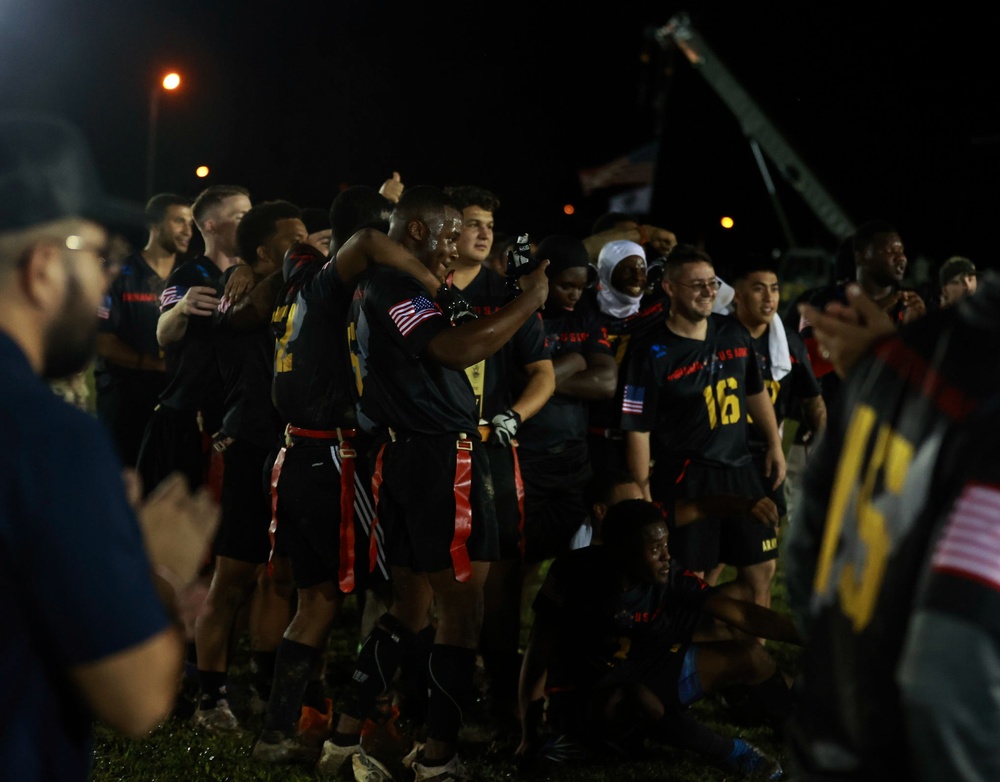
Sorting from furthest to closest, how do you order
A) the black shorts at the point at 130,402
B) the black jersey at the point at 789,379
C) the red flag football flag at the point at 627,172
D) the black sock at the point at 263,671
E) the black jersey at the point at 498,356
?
the red flag football flag at the point at 627,172, the black shorts at the point at 130,402, the black jersey at the point at 789,379, the black jersey at the point at 498,356, the black sock at the point at 263,671

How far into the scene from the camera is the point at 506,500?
19.2 feet

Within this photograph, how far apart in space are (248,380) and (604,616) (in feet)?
7.23

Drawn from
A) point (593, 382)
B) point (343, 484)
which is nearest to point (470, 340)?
point (343, 484)

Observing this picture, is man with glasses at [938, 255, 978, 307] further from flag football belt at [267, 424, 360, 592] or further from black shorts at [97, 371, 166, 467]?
black shorts at [97, 371, 166, 467]

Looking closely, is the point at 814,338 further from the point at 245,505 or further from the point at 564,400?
the point at 245,505

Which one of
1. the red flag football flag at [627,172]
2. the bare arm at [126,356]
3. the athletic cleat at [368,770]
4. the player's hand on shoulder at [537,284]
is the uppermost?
the red flag football flag at [627,172]

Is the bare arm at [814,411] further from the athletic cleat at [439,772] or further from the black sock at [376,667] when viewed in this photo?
the athletic cleat at [439,772]

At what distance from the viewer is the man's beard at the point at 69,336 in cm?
185

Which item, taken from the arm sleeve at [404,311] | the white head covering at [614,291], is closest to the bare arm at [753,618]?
the arm sleeve at [404,311]

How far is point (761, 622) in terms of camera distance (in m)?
5.24

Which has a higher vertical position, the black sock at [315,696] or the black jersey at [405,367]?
the black jersey at [405,367]

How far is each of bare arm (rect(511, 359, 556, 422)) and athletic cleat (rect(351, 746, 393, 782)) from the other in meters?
1.91

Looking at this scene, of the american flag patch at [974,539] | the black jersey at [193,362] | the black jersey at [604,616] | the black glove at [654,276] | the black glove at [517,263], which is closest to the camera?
the american flag patch at [974,539]

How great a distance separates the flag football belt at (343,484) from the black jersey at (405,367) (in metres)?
0.30
